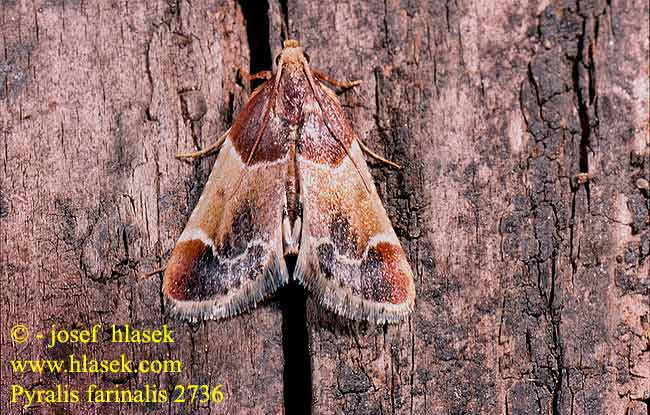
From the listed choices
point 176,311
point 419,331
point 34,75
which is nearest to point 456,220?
point 419,331

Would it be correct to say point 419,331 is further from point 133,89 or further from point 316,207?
point 133,89

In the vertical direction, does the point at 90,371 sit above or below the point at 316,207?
below

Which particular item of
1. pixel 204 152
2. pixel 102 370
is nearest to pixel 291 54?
pixel 204 152

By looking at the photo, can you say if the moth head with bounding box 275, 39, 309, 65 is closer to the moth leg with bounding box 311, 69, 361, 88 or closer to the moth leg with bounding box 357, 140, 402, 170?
the moth leg with bounding box 311, 69, 361, 88

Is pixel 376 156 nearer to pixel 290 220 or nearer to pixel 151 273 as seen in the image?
pixel 290 220

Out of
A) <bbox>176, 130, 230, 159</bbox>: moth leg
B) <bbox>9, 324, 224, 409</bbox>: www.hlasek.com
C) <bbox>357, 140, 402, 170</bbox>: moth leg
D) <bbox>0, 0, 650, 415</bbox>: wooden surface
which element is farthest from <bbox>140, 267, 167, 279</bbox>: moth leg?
<bbox>357, 140, 402, 170</bbox>: moth leg

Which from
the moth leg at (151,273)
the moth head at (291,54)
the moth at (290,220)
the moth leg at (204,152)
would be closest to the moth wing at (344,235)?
the moth at (290,220)
